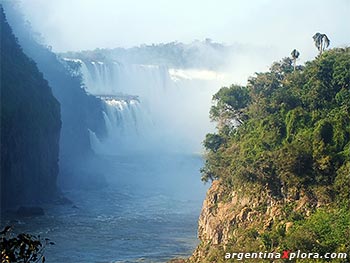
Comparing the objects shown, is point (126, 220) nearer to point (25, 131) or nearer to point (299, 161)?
point (25, 131)

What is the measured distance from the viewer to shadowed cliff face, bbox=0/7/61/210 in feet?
137

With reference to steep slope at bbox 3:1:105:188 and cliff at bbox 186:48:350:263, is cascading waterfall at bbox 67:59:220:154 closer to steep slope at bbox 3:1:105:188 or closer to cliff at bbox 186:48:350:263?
steep slope at bbox 3:1:105:188

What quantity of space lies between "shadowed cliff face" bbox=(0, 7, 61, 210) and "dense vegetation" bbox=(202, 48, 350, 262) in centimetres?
1385

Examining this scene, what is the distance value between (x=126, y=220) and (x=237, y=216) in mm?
14367

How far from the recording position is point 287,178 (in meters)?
24.5

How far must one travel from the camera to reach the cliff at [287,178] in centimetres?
2209

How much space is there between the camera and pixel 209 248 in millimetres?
27438

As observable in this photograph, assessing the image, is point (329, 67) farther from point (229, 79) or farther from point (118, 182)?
point (229, 79)

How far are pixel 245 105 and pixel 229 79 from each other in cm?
8118

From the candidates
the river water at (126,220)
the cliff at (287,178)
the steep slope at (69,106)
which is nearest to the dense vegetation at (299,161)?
the cliff at (287,178)

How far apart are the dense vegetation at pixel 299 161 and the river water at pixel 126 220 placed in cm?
491

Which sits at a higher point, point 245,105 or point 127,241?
point 245,105

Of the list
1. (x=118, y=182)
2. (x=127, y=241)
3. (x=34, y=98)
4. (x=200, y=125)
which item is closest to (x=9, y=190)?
(x=34, y=98)

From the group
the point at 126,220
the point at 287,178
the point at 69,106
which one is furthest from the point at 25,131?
the point at 287,178
